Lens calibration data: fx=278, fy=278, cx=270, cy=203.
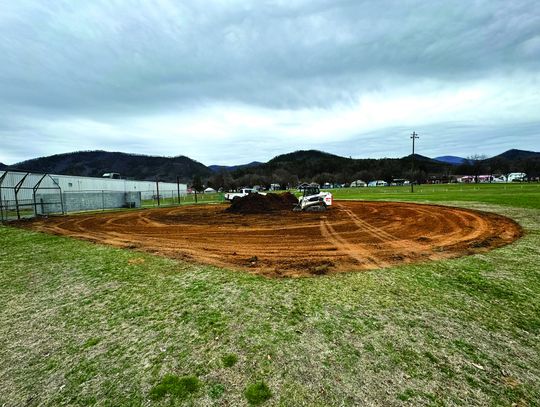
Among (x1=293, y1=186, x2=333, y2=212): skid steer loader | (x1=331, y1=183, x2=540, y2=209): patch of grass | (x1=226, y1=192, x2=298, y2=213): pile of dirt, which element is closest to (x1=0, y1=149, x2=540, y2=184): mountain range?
(x1=331, y1=183, x2=540, y2=209): patch of grass

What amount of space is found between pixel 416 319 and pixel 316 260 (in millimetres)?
3920

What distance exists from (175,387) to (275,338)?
1.54m

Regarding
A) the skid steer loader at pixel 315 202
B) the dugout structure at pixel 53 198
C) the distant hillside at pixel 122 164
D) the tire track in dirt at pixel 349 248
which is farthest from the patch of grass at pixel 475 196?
the distant hillside at pixel 122 164

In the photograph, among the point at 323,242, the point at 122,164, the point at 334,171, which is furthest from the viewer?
the point at 122,164

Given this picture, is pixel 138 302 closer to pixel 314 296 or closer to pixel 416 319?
pixel 314 296

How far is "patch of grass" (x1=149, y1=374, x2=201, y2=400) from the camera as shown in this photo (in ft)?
10.7

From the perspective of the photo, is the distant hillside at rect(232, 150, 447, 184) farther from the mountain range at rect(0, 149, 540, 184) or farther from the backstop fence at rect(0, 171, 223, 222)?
the backstop fence at rect(0, 171, 223, 222)

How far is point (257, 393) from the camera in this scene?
10.6ft

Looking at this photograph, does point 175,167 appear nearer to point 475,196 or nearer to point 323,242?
point 475,196

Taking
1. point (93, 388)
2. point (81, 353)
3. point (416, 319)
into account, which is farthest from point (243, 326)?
Result: point (416, 319)

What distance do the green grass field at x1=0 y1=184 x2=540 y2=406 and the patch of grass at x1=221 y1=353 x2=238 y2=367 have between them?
2 cm

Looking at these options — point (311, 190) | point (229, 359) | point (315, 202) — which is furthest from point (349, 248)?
point (311, 190)

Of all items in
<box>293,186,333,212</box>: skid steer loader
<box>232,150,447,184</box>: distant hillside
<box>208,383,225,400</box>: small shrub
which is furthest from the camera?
<box>232,150,447,184</box>: distant hillside

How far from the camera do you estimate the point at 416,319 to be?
478 cm
